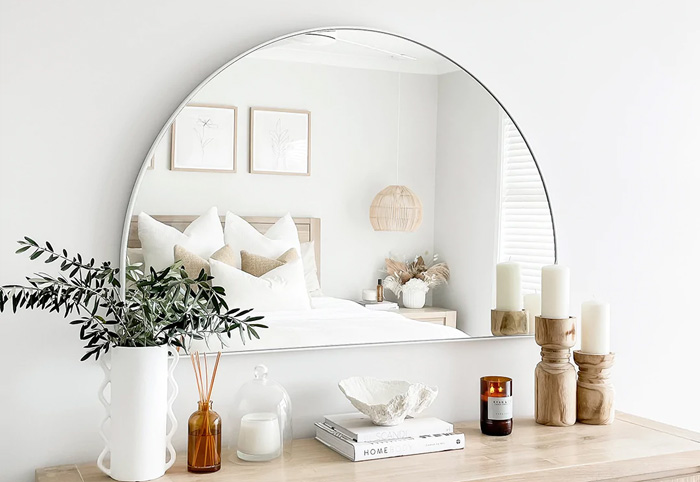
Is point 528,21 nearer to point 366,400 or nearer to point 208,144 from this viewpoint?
point 208,144

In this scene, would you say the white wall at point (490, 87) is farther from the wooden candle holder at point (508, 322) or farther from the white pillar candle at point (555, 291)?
the white pillar candle at point (555, 291)

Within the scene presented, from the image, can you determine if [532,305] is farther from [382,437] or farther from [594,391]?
[382,437]

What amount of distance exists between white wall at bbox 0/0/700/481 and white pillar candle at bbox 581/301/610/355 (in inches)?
6.8

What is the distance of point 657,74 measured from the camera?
2414mm

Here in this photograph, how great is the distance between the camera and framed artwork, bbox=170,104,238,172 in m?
1.80

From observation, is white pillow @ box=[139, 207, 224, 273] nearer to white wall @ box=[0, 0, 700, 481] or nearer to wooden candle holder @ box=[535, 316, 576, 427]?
white wall @ box=[0, 0, 700, 481]

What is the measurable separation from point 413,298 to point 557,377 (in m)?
0.43

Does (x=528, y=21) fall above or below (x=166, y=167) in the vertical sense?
above

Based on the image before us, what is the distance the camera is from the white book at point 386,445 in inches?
68.5

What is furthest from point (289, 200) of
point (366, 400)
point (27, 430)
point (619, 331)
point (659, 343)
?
point (659, 343)

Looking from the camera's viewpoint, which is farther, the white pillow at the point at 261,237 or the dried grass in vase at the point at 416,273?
the dried grass in vase at the point at 416,273

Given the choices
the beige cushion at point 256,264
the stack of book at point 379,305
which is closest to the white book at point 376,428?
the stack of book at point 379,305

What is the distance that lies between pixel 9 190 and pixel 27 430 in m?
0.52

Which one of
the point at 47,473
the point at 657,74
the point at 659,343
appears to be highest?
the point at 657,74
